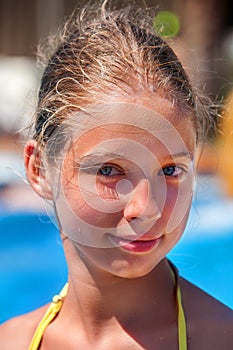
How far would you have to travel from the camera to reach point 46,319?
→ 1509 mm

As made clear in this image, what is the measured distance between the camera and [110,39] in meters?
1.34

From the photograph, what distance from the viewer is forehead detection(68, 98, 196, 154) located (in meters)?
1.17

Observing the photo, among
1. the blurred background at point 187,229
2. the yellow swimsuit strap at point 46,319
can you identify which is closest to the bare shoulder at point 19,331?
the yellow swimsuit strap at point 46,319

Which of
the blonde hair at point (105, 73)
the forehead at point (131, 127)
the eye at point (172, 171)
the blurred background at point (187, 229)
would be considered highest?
the blonde hair at point (105, 73)

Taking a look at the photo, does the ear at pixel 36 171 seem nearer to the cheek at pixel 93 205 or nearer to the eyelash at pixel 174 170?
the cheek at pixel 93 205

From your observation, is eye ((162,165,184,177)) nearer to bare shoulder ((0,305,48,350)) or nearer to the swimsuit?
the swimsuit

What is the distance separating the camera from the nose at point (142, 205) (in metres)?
1.14

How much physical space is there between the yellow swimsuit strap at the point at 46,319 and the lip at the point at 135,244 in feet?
1.23

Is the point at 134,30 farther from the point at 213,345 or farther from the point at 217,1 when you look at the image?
the point at 217,1

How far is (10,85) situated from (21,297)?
5003 mm

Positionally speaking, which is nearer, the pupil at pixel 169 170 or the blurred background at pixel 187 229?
the pupil at pixel 169 170

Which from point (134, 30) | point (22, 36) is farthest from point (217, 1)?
point (134, 30)

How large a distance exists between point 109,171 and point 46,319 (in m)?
0.49

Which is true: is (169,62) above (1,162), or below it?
above
